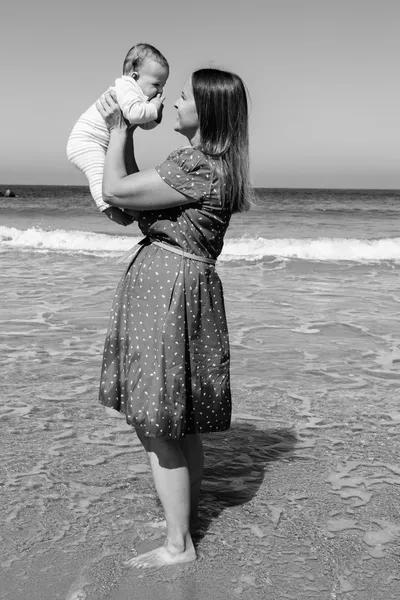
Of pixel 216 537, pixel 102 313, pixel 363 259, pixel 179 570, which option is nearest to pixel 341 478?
pixel 216 537

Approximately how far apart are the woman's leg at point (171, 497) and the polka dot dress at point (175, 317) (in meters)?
0.11

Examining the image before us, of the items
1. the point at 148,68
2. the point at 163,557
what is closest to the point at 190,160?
the point at 148,68

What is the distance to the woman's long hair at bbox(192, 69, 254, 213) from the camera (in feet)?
8.47

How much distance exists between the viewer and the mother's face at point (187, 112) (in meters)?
2.62

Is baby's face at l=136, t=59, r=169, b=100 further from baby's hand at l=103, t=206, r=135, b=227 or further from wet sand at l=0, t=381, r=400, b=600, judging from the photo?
wet sand at l=0, t=381, r=400, b=600

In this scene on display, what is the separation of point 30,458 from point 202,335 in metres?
1.58

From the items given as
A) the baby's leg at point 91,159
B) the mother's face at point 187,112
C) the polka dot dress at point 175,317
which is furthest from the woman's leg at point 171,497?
the mother's face at point 187,112

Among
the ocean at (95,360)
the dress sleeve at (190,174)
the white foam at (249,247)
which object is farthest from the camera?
the white foam at (249,247)

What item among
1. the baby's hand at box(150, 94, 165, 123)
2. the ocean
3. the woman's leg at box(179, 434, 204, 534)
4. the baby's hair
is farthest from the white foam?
the baby's hand at box(150, 94, 165, 123)

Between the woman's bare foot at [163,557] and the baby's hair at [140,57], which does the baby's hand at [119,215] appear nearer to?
the baby's hair at [140,57]

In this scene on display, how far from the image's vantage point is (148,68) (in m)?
2.73

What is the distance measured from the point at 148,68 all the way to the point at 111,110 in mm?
259

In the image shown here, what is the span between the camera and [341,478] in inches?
145

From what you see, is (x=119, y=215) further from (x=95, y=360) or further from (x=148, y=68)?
(x=95, y=360)
